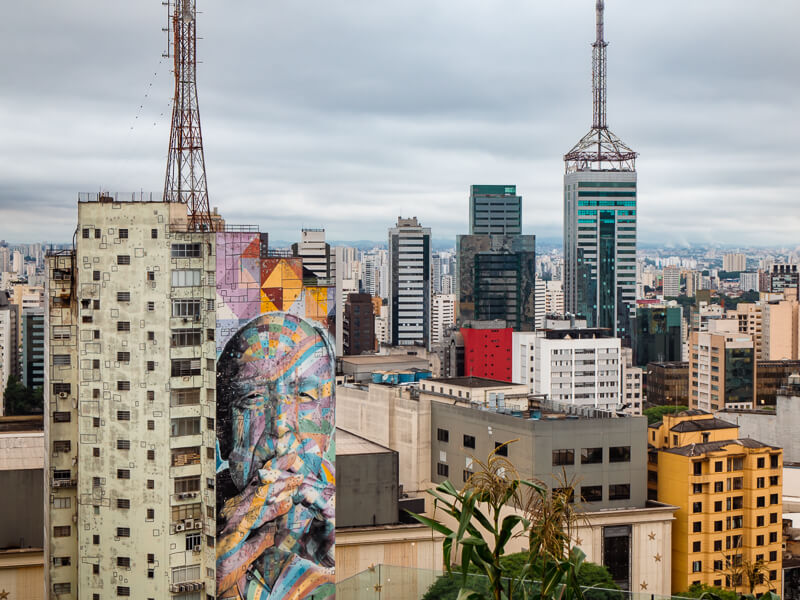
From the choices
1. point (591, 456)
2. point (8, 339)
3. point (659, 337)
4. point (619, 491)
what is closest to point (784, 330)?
point (659, 337)

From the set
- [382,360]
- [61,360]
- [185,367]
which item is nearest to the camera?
[185,367]

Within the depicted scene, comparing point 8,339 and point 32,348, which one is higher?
point 8,339

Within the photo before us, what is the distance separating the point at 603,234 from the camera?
157 m

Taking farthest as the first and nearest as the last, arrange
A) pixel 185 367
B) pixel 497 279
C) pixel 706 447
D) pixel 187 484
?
pixel 497 279 < pixel 706 447 < pixel 187 484 < pixel 185 367

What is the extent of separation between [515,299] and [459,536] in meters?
135

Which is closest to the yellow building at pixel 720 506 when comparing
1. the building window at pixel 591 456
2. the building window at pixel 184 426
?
the building window at pixel 591 456

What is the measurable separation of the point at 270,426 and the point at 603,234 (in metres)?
127

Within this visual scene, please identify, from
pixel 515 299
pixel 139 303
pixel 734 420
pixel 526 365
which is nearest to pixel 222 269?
pixel 139 303

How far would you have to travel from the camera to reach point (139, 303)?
3366 cm

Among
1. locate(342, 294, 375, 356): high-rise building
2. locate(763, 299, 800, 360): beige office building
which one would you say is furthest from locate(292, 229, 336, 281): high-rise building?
locate(763, 299, 800, 360): beige office building

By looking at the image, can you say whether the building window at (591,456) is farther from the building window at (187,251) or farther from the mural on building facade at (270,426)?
the building window at (187,251)

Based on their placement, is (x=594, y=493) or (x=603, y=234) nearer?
(x=594, y=493)

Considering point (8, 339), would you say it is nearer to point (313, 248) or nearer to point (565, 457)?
point (313, 248)

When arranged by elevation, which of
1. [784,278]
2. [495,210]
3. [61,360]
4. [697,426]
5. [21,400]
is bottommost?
[21,400]
